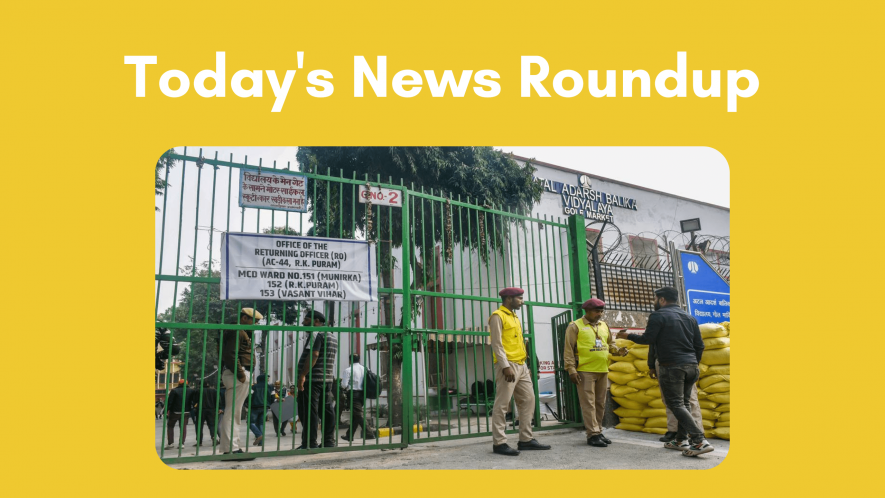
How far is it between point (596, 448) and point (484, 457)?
1.31 m

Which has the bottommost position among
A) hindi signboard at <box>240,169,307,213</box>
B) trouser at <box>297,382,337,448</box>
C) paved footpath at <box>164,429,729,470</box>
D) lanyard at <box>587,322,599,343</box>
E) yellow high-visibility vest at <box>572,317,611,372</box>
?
paved footpath at <box>164,429,729,470</box>

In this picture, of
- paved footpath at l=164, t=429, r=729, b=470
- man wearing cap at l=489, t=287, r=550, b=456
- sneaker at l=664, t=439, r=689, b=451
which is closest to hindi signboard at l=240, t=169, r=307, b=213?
man wearing cap at l=489, t=287, r=550, b=456

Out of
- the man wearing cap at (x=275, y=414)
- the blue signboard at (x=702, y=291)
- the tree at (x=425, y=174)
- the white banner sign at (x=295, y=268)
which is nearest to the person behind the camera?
the man wearing cap at (x=275, y=414)

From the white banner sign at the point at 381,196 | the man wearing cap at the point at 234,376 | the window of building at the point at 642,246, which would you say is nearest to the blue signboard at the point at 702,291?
the white banner sign at the point at 381,196

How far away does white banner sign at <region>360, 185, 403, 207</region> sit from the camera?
6.08 meters

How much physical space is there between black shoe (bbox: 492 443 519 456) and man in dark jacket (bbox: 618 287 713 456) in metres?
1.52

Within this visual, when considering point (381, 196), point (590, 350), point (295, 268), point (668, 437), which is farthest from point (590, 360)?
point (295, 268)

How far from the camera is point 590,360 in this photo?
20.9 ft

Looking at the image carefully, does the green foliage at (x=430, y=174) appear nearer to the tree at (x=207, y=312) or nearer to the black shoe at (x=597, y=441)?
the tree at (x=207, y=312)

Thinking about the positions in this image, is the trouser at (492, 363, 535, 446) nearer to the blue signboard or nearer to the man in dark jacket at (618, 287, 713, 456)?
the man in dark jacket at (618, 287, 713, 456)

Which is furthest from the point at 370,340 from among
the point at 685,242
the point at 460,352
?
the point at 685,242

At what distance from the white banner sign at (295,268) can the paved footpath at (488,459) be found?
1449mm

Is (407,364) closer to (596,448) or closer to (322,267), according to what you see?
(322,267)

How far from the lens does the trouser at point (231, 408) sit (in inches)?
213
